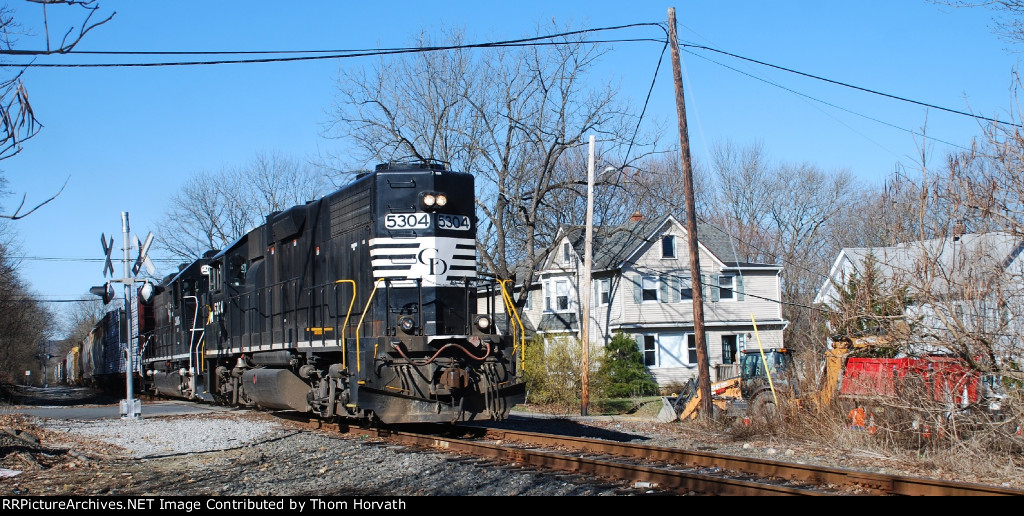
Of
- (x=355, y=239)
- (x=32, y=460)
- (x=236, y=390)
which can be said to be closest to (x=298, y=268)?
(x=355, y=239)

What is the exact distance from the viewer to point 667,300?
3600 centimetres

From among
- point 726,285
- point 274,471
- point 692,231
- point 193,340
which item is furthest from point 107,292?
point 726,285

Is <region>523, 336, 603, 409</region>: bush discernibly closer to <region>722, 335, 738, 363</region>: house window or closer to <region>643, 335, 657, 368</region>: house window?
<region>643, 335, 657, 368</region>: house window

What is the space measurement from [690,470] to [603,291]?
93.7 feet

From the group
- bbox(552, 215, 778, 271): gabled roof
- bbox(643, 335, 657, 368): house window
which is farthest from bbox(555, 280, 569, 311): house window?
bbox(643, 335, 657, 368): house window

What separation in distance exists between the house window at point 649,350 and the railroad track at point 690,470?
24.4 m

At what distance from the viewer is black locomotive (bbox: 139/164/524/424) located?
36.8 feet

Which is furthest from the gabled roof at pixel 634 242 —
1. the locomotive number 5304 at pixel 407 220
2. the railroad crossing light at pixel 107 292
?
the locomotive number 5304 at pixel 407 220

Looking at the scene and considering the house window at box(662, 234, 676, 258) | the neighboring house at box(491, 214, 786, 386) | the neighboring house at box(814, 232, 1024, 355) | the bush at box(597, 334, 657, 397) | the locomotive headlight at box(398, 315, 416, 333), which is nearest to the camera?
the neighboring house at box(814, 232, 1024, 355)

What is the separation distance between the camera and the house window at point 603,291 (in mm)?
36956

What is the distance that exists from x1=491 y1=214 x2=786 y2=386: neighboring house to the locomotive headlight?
2346cm

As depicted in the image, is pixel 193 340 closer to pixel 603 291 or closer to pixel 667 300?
pixel 603 291

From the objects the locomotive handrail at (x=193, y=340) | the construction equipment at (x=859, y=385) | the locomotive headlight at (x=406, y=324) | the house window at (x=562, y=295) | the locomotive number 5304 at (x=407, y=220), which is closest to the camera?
the construction equipment at (x=859, y=385)

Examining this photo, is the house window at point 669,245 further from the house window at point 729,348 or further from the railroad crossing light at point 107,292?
the railroad crossing light at point 107,292
